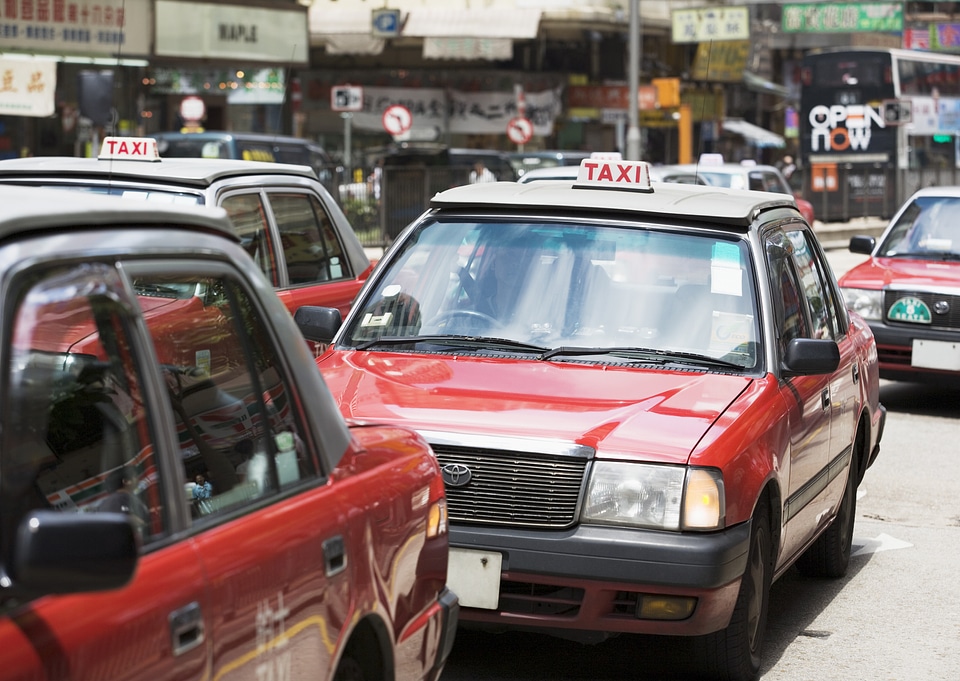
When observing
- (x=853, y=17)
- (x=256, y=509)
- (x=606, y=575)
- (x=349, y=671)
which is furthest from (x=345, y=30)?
(x=256, y=509)

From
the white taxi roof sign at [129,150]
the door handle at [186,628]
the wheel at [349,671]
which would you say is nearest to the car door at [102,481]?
the door handle at [186,628]

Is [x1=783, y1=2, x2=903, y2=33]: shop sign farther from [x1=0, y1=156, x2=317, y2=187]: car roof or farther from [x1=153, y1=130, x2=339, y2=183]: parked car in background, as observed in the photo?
[x1=0, y1=156, x2=317, y2=187]: car roof

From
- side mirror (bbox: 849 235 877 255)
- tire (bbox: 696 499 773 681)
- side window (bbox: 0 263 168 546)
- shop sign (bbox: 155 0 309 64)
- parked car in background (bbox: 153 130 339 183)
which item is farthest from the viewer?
shop sign (bbox: 155 0 309 64)

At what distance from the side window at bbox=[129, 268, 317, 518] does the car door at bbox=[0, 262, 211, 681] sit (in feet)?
0.50

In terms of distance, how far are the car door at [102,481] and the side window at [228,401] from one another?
15 centimetres

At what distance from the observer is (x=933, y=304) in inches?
447

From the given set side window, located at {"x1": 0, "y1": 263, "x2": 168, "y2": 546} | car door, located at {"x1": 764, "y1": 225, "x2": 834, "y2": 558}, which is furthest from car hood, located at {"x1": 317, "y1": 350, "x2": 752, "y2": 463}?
side window, located at {"x1": 0, "y1": 263, "x2": 168, "y2": 546}

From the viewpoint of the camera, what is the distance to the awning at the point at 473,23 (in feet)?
137

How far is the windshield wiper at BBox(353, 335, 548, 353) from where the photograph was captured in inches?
220

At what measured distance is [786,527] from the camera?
541 centimetres

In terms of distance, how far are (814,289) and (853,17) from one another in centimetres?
3243

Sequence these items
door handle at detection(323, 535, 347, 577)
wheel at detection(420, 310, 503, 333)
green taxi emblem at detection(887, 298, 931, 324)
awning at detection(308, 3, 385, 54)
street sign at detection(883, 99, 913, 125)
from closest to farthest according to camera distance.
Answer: door handle at detection(323, 535, 347, 577), wheel at detection(420, 310, 503, 333), green taxi emblem at detection(887, 298, 931, 324), street sign at detection(883, 99, 913, 125), awning at detection(308, 3, 385, 54)

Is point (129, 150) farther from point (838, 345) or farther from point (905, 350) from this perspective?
point (905, 350)

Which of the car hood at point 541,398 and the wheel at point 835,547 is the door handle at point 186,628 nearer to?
the car hood at point 541,398
